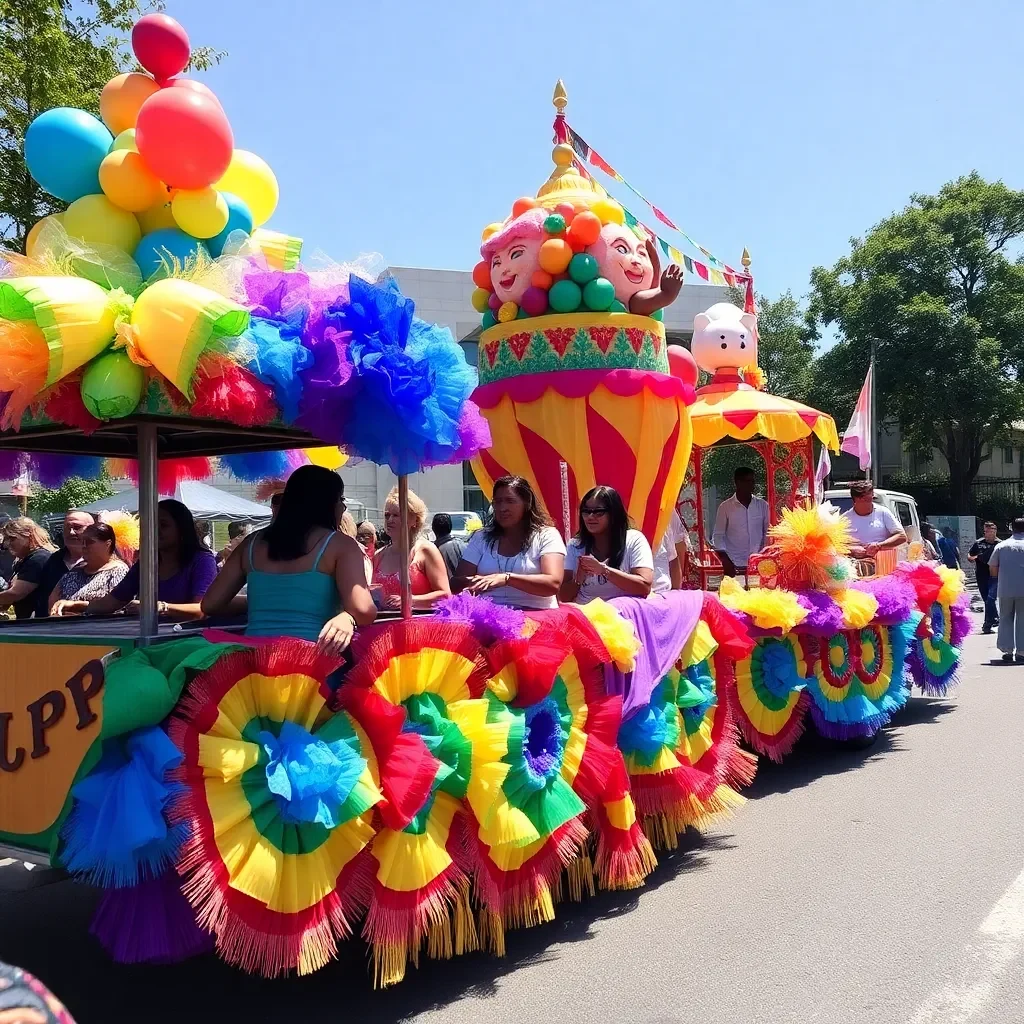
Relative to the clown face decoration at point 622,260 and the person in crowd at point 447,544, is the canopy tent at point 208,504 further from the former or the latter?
the clown face decoration at point 622,260

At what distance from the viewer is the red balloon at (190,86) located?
374 cm

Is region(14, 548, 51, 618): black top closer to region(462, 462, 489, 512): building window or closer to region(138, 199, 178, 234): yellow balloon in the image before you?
region(138, 199, 178, 234): yellow balloon

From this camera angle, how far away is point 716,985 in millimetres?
3693

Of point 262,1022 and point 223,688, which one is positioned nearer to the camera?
point 223,688

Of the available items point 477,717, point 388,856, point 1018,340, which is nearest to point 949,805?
point 477,717

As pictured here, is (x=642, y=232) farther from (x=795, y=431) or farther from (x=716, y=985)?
(x=716, y=985)

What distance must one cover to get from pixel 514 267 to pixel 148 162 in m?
3.89

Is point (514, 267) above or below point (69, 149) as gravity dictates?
above

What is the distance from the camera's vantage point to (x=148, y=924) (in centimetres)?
304

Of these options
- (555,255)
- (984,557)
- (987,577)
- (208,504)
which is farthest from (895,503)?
(555,255)

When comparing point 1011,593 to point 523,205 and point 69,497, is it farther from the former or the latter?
point 69,497

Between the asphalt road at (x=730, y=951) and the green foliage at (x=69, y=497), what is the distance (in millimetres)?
12144

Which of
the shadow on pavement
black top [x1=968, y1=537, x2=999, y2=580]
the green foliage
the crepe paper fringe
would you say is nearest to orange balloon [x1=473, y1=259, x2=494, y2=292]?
the shadow on pavement

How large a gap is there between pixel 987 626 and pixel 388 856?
1485 centimetres
